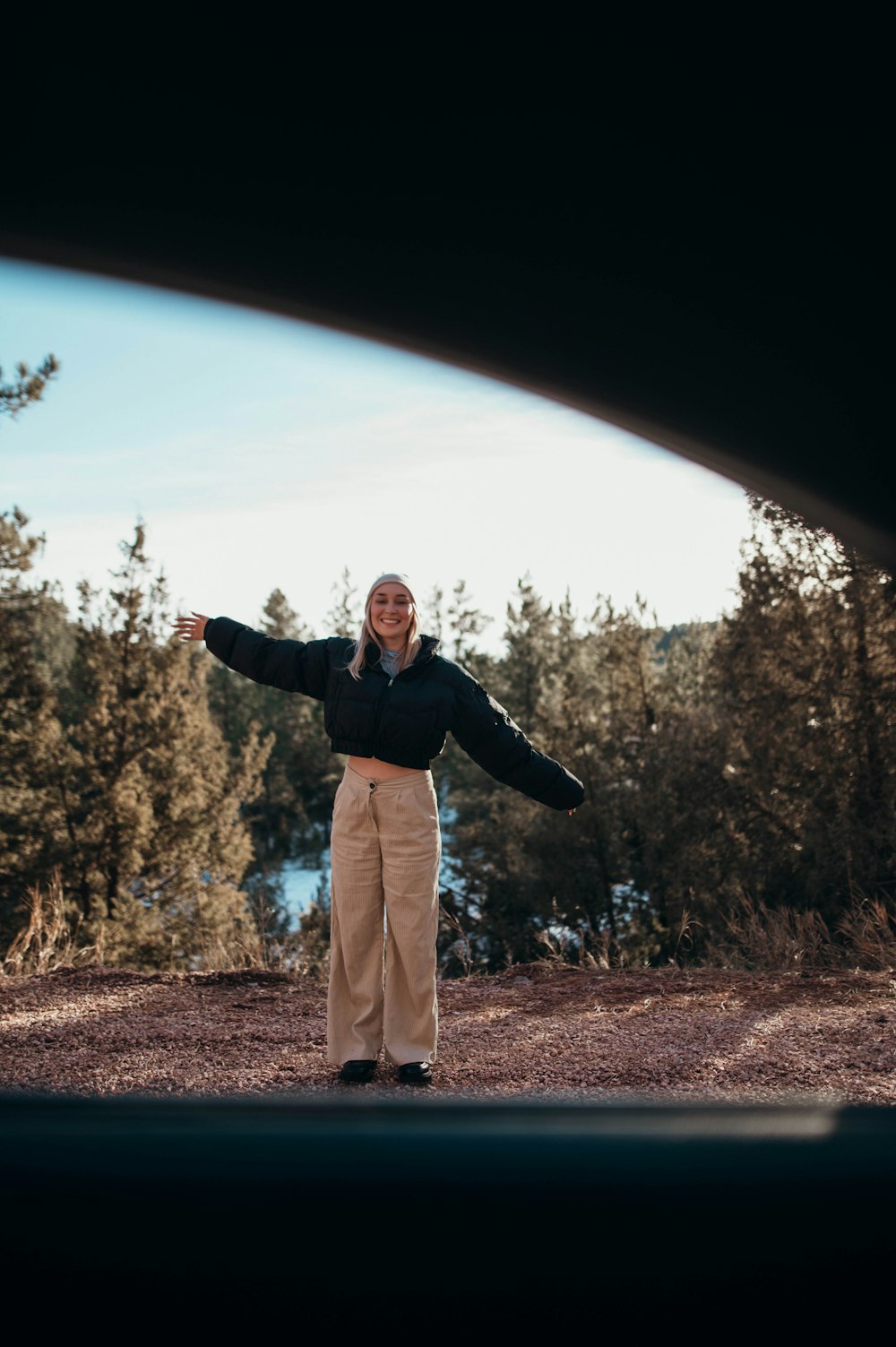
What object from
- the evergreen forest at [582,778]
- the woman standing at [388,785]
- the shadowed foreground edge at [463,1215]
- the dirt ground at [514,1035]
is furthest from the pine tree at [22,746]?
the shadowed foreground edge at [463,1215]

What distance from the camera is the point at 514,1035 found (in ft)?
13.5

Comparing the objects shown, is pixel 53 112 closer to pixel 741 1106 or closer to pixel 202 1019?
pixel 741 1106

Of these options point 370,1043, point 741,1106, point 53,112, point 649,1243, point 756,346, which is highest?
point 53,112

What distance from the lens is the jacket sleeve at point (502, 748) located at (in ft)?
12.2

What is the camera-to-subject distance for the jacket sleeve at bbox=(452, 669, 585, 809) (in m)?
3.72

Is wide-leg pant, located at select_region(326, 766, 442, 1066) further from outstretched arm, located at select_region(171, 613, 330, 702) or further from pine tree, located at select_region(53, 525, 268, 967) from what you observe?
pine tree, located at select_region(53, 525, 268, 967)

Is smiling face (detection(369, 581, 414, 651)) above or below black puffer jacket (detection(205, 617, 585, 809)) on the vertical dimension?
above

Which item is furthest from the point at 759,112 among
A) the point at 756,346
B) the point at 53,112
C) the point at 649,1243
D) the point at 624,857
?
the point at 624,857

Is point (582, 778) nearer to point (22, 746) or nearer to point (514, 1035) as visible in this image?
point (22, 746)

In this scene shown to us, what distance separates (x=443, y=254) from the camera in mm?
1537

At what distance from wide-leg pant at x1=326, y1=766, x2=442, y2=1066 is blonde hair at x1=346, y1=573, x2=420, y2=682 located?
0.38 m

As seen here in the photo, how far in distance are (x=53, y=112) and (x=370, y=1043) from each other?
3.11 m

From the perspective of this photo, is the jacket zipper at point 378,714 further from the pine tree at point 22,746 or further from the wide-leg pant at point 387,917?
the pine tree at point 22,746

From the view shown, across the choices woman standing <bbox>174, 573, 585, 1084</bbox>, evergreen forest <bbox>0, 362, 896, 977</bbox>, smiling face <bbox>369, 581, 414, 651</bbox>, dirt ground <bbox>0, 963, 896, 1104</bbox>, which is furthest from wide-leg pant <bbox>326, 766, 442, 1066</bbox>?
evergreen forest <bbox>0, 362, 896, 977</bbox>
